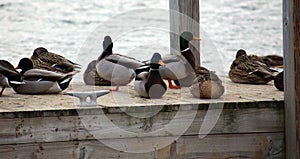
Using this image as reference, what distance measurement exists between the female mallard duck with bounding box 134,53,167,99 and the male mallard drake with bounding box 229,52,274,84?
102cm

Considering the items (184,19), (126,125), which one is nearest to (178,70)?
(184,19)

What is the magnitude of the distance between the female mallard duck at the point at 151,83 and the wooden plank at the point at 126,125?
365 millimetres

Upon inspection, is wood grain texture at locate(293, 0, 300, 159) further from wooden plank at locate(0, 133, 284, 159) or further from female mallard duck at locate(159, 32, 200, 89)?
female mallard duck at locate(159, 32, 200, 89)

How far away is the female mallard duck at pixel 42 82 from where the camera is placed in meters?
5.69

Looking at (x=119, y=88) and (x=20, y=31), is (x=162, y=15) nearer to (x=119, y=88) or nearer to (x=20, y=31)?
(x=20, y=31)

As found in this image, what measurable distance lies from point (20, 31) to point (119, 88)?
9.76 metres

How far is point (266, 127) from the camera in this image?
5.14 m

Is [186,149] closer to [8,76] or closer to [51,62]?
[8,76]

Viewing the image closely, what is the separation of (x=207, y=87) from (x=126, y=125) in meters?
0.70

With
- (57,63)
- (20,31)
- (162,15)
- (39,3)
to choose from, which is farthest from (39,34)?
(57,63)

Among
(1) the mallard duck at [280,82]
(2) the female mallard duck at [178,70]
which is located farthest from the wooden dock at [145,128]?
(2) the female mallard duck at [178,70]

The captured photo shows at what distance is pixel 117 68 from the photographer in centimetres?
593

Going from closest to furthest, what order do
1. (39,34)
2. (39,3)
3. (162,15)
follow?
(39,34) < (162,15) < (39,3)

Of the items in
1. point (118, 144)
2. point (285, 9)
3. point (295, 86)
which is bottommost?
point (118, 144)
